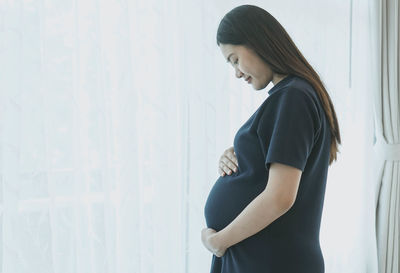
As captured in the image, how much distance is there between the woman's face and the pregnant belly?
265mm

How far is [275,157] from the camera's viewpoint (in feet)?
3.24

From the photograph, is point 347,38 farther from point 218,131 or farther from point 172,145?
point 172,145

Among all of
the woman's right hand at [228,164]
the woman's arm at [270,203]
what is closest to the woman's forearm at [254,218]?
the woman's arm at [270,203]

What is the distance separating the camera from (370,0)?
2.35 metres

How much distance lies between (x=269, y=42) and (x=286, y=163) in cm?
31

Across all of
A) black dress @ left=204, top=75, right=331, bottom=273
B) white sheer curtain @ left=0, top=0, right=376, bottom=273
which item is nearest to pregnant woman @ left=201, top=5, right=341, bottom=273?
black dress @ left=204, top=75, right=331, bottom=273

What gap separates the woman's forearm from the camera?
1015mm

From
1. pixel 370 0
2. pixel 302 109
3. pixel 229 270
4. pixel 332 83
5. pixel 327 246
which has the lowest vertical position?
pixel 327 246

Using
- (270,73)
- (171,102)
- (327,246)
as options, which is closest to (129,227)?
(171,102)

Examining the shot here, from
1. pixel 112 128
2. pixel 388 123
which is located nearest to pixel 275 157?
pixel 112 128

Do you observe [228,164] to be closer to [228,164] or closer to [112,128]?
[228,164]

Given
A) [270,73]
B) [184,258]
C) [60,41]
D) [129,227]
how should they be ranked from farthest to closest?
[184,258], [129,227], [60,41], [270,73]

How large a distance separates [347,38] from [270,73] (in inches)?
54.2

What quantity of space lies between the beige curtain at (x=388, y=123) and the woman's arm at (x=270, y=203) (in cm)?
158
